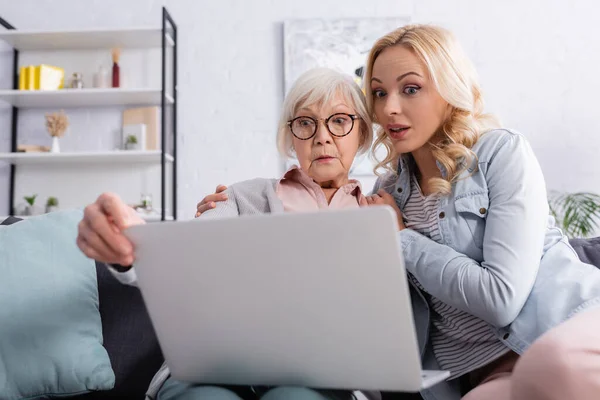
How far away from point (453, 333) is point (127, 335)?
74 cm

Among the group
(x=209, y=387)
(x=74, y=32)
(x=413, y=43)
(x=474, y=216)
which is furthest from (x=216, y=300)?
(x=74, y=32)

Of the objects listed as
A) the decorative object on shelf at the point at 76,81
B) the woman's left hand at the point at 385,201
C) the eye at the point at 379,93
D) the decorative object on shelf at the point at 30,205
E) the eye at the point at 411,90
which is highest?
the decorative object on shelf at the point at 76,81

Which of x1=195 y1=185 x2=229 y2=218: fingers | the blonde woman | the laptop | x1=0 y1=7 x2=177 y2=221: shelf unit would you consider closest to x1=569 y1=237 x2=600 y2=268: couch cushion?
the blonde woman

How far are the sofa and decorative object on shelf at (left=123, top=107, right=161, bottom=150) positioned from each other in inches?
78.8

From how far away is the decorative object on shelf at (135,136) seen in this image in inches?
130

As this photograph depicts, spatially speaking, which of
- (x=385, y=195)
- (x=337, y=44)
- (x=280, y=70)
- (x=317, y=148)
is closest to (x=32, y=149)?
(x=280, y=70)

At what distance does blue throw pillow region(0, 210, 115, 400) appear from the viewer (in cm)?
122

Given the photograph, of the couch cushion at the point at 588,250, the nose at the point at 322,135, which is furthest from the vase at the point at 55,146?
the couch cushion at the point at 588,250

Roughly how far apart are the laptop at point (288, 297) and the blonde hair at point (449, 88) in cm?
48

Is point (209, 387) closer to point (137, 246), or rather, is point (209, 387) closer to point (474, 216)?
point (137, 246)

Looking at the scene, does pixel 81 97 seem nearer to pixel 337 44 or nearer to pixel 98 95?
pixel 98 95

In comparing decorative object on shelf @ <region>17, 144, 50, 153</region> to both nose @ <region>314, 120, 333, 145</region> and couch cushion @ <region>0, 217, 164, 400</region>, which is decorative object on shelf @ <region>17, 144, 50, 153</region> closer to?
couch cushion @ <region>0, 217, 164, 400</region>

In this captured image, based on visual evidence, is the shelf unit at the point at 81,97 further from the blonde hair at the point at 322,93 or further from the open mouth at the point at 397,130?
the open mouth at the point at 397,130

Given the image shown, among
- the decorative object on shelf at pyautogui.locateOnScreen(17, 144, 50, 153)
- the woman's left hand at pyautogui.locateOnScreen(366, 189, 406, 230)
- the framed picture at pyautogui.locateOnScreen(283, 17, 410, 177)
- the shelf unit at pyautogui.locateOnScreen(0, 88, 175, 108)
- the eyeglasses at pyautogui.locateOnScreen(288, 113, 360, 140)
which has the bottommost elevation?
the woman's left hand at pyautogui.locateOnScreen(366, 189, 406, 230)
